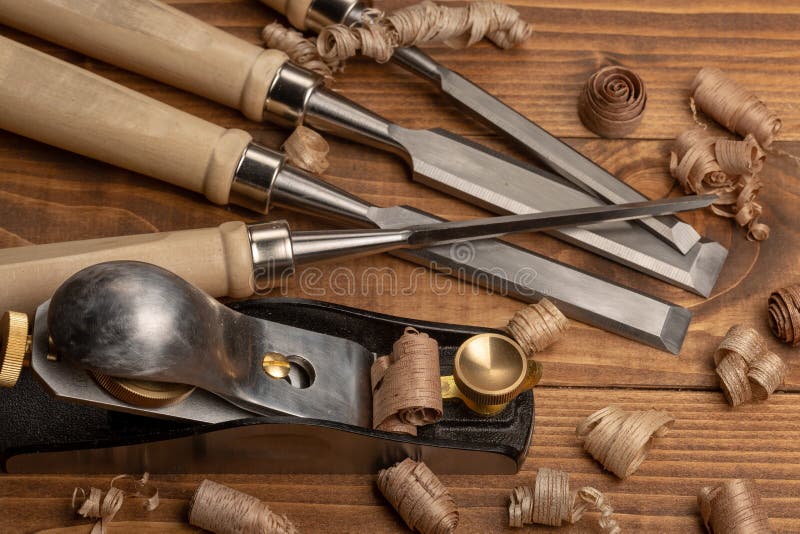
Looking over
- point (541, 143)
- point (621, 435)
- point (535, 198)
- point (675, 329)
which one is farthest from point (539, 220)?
point (621, 435)

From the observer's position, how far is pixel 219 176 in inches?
71.1

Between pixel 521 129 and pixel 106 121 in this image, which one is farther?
pixel 521 129

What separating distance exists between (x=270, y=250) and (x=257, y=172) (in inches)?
6.9

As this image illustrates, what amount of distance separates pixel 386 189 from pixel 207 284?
18.8 inches

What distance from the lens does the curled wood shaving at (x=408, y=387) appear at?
1586 millimetres

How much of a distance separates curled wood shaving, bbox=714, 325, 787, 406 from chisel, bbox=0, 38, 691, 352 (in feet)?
0.31

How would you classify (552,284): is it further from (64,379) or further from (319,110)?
(64,379)

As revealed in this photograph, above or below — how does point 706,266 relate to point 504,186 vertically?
below

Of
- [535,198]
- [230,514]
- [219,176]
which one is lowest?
[230,514]

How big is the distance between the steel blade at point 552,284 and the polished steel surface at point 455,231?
0.04m

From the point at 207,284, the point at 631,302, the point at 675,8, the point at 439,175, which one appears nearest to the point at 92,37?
the point at 207,284

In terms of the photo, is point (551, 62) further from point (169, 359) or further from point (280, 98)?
point (169, 359)

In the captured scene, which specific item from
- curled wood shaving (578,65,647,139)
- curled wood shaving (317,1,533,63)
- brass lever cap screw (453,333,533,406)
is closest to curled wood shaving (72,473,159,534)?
brass lever cap screw (453,333,533,406)

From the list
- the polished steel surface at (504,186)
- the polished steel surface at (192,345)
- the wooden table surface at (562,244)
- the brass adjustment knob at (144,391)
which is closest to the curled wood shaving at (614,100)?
the wooden table surface at (562,244)
